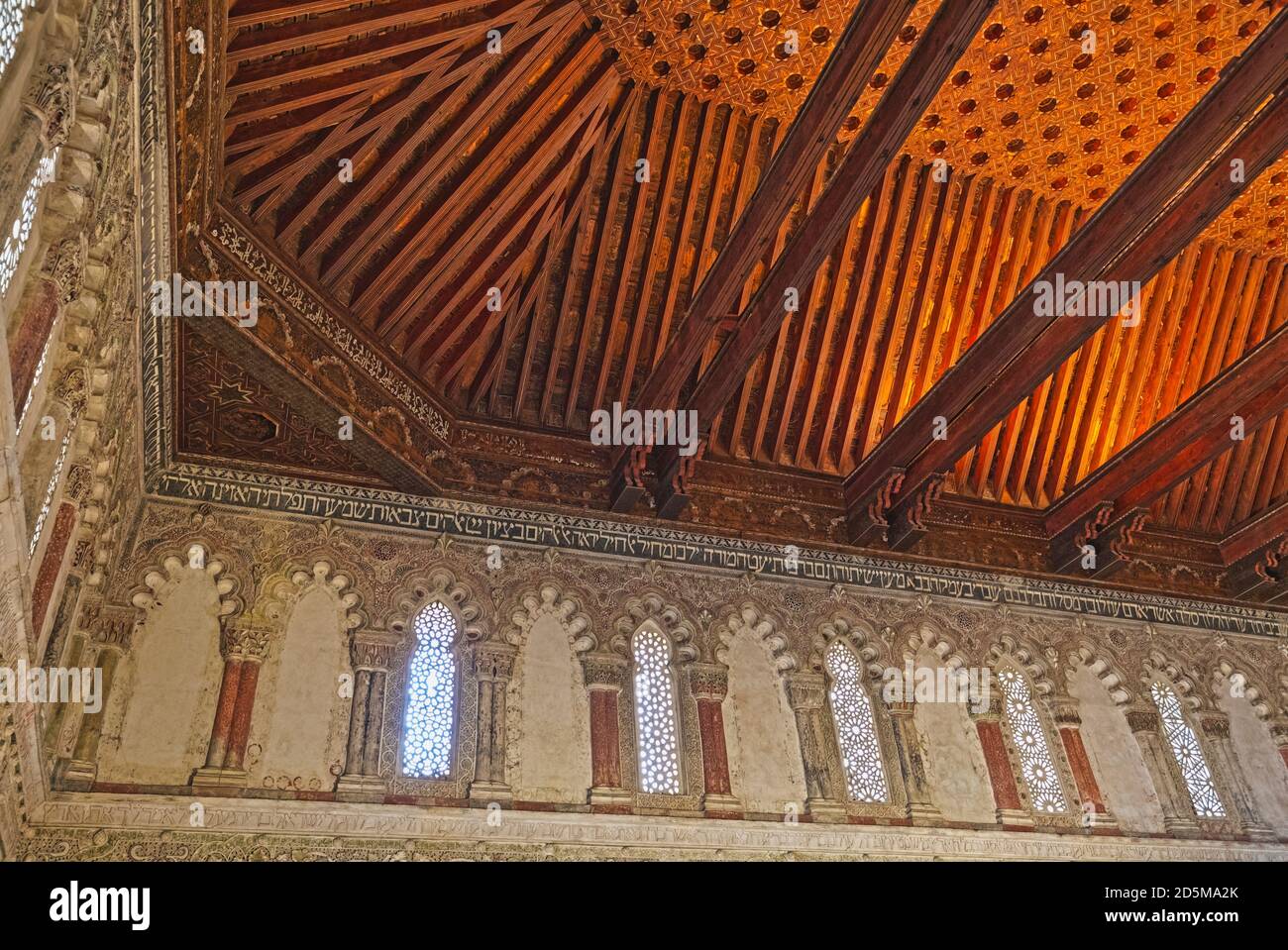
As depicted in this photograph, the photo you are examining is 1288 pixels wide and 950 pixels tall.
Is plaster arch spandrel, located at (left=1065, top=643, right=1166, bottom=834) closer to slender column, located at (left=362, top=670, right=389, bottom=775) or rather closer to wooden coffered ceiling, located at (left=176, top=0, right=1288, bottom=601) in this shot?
wooden coffered ceiling, located at (left=176, top=0, right=1288, bottom=601)

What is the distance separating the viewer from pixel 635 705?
8227 millimetres

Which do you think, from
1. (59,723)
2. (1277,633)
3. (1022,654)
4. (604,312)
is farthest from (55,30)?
(1277,633)

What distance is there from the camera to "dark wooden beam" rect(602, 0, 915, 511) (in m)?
6.20

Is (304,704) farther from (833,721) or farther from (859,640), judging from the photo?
(859,640)

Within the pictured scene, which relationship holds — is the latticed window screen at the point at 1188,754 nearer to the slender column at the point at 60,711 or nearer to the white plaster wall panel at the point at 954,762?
the white plaster wall panel at the point at 954,762

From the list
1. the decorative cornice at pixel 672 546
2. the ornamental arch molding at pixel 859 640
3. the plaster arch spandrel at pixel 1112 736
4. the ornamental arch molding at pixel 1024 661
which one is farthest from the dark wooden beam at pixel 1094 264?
→ the plaster arch spandrel at pixel 1112 736

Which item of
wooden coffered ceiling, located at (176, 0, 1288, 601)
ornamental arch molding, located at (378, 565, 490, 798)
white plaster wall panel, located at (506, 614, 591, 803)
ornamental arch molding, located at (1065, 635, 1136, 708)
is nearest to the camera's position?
wooden coffered ceiling, located at (176, 0, 1288, 601)

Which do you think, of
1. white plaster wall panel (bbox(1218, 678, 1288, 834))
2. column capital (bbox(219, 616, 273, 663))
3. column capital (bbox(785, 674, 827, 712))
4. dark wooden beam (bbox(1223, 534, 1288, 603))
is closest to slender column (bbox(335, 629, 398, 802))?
column capital (bbox(219, 616, 273, 663))

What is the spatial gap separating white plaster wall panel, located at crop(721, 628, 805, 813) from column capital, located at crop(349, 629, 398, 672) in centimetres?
258

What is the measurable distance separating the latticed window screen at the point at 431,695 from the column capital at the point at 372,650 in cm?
18

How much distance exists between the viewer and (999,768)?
28.9ft

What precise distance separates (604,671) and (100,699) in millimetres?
3424

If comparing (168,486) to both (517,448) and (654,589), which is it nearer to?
(517,448)

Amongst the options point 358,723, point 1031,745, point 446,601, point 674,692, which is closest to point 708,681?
point 674,692
